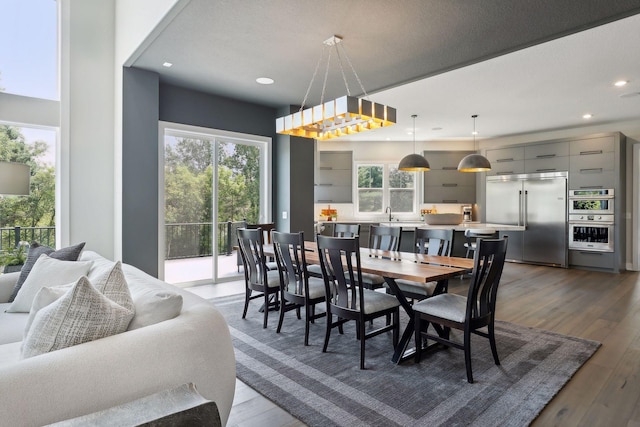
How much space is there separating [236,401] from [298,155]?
4.10 meters

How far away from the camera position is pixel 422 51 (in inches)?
143

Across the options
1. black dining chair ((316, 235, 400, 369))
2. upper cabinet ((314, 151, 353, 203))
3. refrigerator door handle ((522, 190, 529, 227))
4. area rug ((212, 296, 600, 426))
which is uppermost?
upper cabinet ((314, 151, 353, 203))

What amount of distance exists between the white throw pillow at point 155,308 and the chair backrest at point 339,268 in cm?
125

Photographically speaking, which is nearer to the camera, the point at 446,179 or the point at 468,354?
the point at 468,354

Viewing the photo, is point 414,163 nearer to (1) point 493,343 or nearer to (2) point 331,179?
(2) point 331,179

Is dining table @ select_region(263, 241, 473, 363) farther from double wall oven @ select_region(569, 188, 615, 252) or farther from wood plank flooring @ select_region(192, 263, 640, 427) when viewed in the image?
double wall oven @ select_region(569, 188, 615, 252)

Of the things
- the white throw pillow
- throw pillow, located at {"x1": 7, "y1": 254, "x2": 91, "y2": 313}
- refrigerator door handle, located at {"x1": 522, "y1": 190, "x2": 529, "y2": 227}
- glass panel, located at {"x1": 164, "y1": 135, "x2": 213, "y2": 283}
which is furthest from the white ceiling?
the white throw pillow

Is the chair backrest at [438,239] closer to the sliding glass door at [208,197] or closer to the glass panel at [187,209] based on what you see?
the sliding glass door at [208,197]

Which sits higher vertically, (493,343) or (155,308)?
(155,308)

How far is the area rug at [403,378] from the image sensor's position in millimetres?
2049

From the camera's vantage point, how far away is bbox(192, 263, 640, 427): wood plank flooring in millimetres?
2064

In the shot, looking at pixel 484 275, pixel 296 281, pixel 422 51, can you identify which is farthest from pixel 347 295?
pixel 422 51

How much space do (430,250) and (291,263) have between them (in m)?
1.51

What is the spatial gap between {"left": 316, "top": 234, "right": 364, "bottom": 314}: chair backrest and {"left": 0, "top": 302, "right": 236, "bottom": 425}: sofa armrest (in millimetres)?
1130
